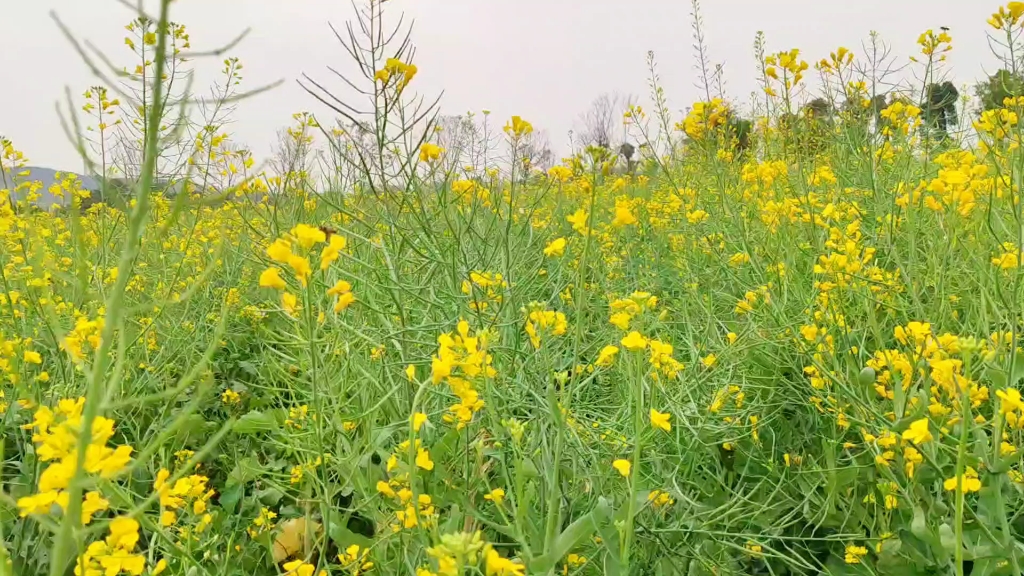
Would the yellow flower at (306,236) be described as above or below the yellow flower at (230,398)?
above

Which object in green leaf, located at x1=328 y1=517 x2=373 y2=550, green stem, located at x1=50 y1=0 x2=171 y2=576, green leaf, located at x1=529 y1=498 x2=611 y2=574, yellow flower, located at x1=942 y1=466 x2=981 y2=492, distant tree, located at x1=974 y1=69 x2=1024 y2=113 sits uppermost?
distant tree, located at x1=974 y1=69 x2=1024 y2=113

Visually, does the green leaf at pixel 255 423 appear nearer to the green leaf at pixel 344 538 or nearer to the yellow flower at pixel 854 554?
the green leaf at pixel 344 538

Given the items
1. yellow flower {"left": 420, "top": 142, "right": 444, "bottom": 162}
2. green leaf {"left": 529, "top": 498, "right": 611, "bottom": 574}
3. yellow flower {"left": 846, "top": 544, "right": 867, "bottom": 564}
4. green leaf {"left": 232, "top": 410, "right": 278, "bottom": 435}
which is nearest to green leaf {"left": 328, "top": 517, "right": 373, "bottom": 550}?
green leaf {"left": 529, "top": 498, "right": 611, "bottom": 574}

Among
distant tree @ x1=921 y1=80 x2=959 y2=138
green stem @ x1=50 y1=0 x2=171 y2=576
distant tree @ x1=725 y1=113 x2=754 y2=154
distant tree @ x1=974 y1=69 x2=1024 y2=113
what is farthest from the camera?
distant tree @ x1=725 y1=113 x2=754 y2=154

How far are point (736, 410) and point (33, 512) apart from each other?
1.38 m

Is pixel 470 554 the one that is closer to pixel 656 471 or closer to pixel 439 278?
pixel 656 471

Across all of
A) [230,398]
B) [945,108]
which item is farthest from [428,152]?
[945,108]

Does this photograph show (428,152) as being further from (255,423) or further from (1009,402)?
(1009,402)

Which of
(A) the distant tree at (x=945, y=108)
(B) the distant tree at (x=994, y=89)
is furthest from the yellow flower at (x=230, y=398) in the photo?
(A) the distant tree at (x=945, y=108)

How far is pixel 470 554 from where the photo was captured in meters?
0.59

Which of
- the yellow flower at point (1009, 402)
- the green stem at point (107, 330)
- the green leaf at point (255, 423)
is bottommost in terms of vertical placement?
the green leaf at point (255, 423)

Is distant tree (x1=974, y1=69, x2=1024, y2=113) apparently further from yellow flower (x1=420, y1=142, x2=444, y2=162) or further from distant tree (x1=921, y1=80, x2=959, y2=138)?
yellow flower (x1=420, y1=142, x2=444, y2=162)

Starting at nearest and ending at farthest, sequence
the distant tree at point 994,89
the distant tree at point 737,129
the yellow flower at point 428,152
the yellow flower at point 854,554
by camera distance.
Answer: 1. the yellow flower at point 854,554
2. the yellow flower at point 428,152
3. the distant tree at point 994,89
4. the distant tree at point 737,129

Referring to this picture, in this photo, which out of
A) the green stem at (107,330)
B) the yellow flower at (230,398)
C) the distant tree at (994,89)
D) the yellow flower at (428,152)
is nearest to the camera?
the green stem at (107,330)
